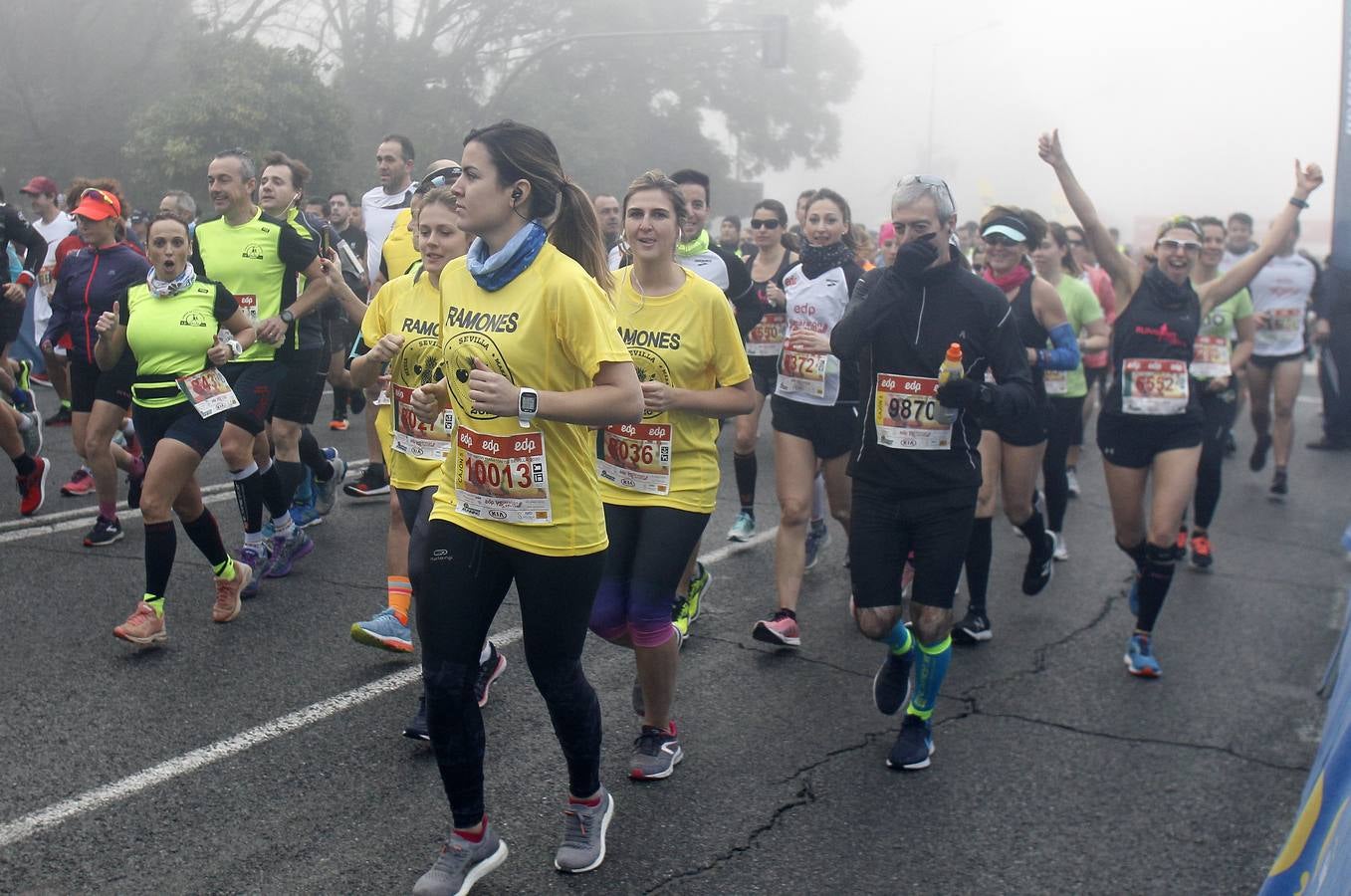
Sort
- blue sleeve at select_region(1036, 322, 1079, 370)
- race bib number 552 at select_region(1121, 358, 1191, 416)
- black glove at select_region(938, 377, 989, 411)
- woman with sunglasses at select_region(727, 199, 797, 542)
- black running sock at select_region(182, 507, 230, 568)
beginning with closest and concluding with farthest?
black glove at select_region(938, 377, 989, 411)
black running sock at select_region(182, 507, 230, 568)
race bib number 552 at select_region(1121, 358, 1191, 416)
blue sleeve at select_region(1036, 322, 1079, 370)
woman with sunglasses at select_region(727, 199, 797, 542)

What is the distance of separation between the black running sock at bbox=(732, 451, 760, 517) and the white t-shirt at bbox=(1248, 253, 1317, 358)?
5.00 metres

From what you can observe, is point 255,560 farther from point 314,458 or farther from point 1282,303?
point 1282,303

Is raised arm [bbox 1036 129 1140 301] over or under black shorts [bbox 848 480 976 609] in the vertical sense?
over

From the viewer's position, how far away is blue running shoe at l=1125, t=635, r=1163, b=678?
234 inches

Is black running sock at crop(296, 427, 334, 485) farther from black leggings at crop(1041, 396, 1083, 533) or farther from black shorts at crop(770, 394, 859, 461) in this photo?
black leggings at crop(1041, 396, 1083, 533)

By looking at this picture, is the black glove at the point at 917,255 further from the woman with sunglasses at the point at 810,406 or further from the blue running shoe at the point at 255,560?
the blue running shoe at the point at 255,560

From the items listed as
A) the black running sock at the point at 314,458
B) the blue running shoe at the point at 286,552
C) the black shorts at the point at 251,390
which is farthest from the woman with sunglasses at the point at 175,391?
the black running sock at the point at 314,458

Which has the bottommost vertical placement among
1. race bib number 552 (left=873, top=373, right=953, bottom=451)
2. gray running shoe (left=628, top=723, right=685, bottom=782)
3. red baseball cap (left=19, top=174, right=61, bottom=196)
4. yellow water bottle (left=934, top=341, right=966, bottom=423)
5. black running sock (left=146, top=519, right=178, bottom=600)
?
gray running shoe (left=628, top=723, right=685, bottom=782)

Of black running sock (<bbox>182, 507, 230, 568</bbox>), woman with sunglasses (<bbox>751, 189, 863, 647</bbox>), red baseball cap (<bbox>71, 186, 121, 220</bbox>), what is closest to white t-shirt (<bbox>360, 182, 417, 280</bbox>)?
red baseball cap (<bbox>71, 186, 121, 220</bbox>)

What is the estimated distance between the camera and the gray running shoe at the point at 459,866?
354 centimetres

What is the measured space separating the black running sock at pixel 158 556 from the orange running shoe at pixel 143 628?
0.32 ft

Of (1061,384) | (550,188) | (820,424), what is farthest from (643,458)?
(1061,384)

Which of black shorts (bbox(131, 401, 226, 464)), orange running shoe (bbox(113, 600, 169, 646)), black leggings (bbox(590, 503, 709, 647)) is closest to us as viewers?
black leggings (bbox(590, 503, 709, 647))

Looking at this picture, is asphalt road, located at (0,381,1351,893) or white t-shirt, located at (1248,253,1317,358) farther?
Result: white t-shirt, located at (1248,253,1317,358)
